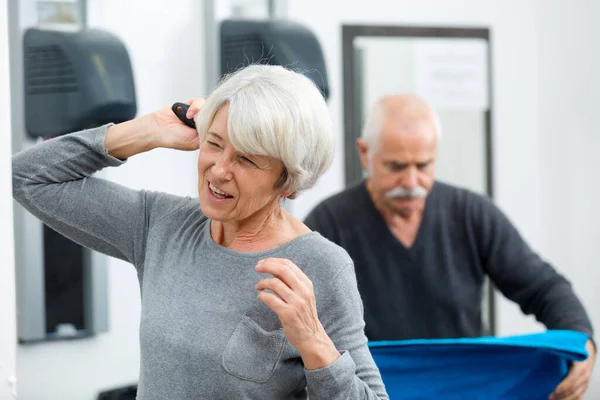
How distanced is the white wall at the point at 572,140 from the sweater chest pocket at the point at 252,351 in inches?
101

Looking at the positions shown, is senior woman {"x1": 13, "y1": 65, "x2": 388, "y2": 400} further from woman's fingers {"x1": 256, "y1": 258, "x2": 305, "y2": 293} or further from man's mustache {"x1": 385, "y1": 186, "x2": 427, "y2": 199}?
man's mustache {"x1": 385, "y1": 186, "x2": 427, "y2": 199}

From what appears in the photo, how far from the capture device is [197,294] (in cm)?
130

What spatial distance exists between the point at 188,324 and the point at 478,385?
981 millimetres

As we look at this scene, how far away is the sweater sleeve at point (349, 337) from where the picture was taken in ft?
4.03

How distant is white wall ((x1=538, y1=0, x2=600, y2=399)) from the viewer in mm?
3586

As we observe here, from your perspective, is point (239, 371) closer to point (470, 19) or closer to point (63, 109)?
point (63, 109)

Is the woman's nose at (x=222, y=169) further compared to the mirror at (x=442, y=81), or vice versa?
the mirror at (x=442, y=81)

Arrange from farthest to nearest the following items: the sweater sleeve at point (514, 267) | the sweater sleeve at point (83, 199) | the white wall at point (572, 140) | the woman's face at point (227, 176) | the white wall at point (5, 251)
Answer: the white wall at point (572, 140)
the sweater sleeve at point (514, 267)
the sweater sleeve at point (83, 199)
the woman's face at point (227, 176)
the white wall at point (5, 251)

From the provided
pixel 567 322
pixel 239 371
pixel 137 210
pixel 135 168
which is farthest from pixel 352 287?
pixel 135 168

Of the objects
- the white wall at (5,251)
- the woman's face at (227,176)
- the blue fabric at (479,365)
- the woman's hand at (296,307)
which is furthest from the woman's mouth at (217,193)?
the blue fabric at (479,365)

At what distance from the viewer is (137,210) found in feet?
4.64

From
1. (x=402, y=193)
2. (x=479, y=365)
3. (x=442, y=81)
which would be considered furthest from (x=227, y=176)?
(x=442, y=81)

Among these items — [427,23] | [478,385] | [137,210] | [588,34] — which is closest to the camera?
[137,210]

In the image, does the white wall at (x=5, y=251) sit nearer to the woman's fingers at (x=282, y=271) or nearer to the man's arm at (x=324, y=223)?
the woman's fingers at (x=282, y=271)
